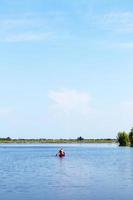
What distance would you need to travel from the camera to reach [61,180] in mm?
53375

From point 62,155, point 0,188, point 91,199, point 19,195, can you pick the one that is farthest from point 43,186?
point 62,155

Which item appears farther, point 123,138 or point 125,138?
point 123,138

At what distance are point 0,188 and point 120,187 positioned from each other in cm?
1056

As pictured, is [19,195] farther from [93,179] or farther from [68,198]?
[93,179]

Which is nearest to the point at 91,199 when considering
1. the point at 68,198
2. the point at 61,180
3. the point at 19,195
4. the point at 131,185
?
the point at 68,198

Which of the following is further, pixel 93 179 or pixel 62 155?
pixel 62 155

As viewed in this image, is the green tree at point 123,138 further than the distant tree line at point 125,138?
Yes

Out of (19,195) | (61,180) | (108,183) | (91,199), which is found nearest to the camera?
(91,199)

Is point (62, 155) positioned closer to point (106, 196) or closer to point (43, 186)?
point (43, 186)

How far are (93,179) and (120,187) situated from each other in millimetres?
8131

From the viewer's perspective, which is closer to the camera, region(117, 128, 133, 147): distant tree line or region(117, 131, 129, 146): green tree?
region(117, 128, 133, 147): distant tree line

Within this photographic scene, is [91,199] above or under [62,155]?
under

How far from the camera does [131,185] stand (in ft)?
155

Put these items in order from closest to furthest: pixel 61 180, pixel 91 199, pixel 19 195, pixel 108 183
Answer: pixel 91 199, pixel 19 195, pixel 108 183, pixel 61 180
